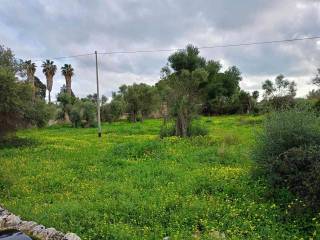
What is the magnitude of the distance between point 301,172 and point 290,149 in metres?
0.83

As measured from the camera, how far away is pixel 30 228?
8359 millimetres

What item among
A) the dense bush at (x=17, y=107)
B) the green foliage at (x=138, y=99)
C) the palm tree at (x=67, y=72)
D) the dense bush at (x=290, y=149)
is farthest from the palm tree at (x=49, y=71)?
the dense bush at (x=290, y=149)

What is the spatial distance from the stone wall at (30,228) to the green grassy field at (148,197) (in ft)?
1.16

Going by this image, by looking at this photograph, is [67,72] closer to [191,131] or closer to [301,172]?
[191,131]

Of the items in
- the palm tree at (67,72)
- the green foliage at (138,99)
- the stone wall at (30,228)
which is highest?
the palm tree at (67,72)

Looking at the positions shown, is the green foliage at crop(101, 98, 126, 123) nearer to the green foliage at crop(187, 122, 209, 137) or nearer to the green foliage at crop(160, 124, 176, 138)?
the green foliage at crop(160, 124, 176, 138)

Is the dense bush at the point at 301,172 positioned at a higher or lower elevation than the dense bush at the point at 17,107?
lower

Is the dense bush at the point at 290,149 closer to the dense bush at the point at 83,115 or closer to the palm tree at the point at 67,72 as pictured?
the dense bush at the point at 83,115

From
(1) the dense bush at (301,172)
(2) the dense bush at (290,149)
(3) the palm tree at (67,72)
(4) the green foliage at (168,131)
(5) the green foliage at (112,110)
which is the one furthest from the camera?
(3) the palm tree at (67,72)

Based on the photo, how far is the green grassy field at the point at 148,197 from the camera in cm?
831

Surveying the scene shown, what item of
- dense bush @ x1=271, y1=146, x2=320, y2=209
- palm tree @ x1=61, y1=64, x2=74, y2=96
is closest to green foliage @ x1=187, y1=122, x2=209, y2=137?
dense bush @ x1=271, y1=146, x2=320, y2=209

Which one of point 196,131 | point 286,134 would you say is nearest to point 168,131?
point 196,131

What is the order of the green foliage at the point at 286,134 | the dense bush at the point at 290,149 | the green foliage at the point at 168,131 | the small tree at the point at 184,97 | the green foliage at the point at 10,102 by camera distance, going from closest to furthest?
the dense bush at the point at 290,149
the green foliage at the point at 286,134
the green foliage at the point at 10,102
the small tree at the point at 184,97
the green foliage at the point at 168,131

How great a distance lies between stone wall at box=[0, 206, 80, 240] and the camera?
302 inches
